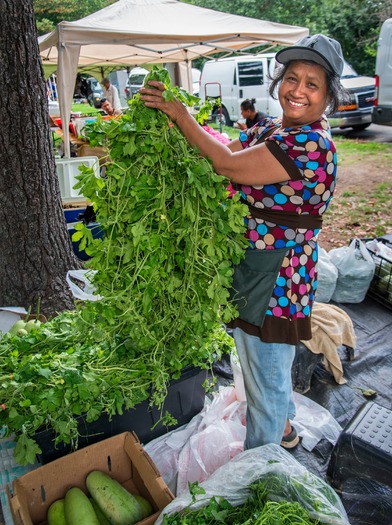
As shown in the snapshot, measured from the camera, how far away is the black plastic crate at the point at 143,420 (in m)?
1.89

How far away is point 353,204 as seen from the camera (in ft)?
19.8

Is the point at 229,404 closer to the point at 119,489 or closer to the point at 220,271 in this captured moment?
the point at 119,489

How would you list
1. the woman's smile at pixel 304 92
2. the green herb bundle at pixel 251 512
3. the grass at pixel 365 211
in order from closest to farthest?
the green herb bundle at pixel 251 512 < the woman's smile at pixel 304 92 < the grass at pixel 365 211

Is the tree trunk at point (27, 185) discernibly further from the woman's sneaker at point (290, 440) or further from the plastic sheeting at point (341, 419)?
the woman's sneaker at point (290, 440)

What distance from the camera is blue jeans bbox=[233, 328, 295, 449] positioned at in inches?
67.1

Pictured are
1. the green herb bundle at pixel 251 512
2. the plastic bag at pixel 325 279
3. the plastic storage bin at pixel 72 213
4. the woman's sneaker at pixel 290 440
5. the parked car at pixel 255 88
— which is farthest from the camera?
the parked car at pixel 255 88

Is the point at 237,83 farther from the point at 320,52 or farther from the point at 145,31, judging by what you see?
the point at 320,52

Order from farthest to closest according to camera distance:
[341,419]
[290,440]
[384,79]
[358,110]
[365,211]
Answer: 1. [358,110]
2. [384,79]
3. [365,211]
4. [341,419]
5. [290,440]

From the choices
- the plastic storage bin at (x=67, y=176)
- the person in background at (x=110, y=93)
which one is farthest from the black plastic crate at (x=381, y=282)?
the person in background at (x=110, y=93)

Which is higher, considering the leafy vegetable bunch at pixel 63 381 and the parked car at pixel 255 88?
the parked car at pixel 255 88

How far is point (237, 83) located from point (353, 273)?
9808 millimetres

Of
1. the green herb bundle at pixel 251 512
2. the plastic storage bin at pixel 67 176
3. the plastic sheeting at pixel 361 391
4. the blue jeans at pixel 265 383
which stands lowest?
the plastic sheeting at pixel 361 391

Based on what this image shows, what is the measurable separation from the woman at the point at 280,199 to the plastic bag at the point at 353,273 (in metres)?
1.74

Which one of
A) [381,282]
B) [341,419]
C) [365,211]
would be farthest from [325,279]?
[365,211]
